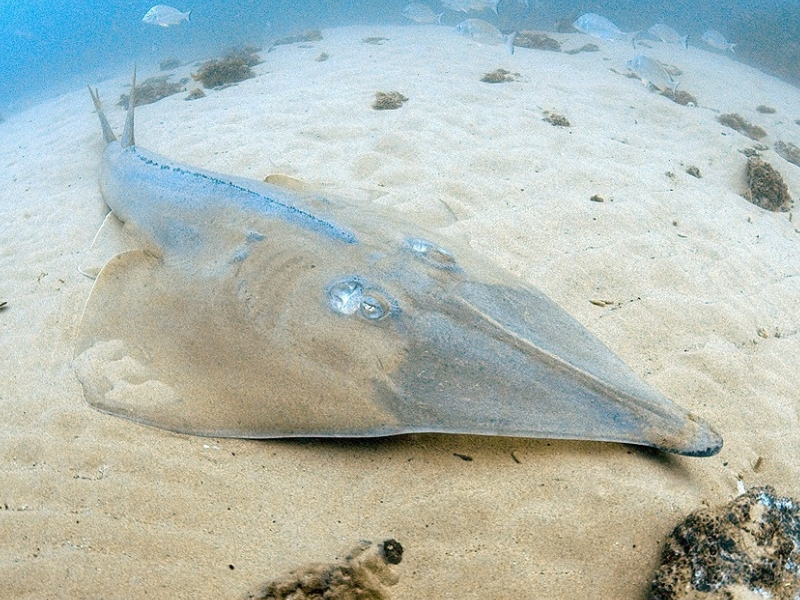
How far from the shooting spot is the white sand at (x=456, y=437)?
1.89 metres

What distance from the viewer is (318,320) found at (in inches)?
92.2

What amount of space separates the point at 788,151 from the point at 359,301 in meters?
11.5

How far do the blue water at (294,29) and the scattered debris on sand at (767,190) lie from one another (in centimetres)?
1882

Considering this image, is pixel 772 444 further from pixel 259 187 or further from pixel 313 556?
pixel 259 187

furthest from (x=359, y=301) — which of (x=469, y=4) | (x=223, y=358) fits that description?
(x=469, y=4)

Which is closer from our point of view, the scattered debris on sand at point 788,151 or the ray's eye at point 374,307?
the ray's eye at point 374,307

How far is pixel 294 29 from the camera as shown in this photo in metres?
28.6

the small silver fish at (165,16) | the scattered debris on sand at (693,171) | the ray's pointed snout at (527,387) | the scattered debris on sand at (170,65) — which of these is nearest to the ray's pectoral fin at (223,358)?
the ray's pointed snout at (527,387)

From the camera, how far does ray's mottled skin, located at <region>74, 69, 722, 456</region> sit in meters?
1.94

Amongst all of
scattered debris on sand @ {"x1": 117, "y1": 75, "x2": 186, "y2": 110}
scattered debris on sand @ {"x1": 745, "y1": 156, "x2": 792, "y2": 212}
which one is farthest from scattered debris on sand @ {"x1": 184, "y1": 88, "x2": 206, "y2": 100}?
scattered debris on sand @ {"x1": 745, "y1": 156, "x2": 792, "y2": 212}

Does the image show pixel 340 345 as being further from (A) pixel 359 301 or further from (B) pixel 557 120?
(B) pixel 557 120

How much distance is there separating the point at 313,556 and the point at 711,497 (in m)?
1.86

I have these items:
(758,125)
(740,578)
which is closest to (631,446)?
(740,578)

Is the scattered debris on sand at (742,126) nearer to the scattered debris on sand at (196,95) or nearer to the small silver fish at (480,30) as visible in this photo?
the small silver fish at (480,30)
